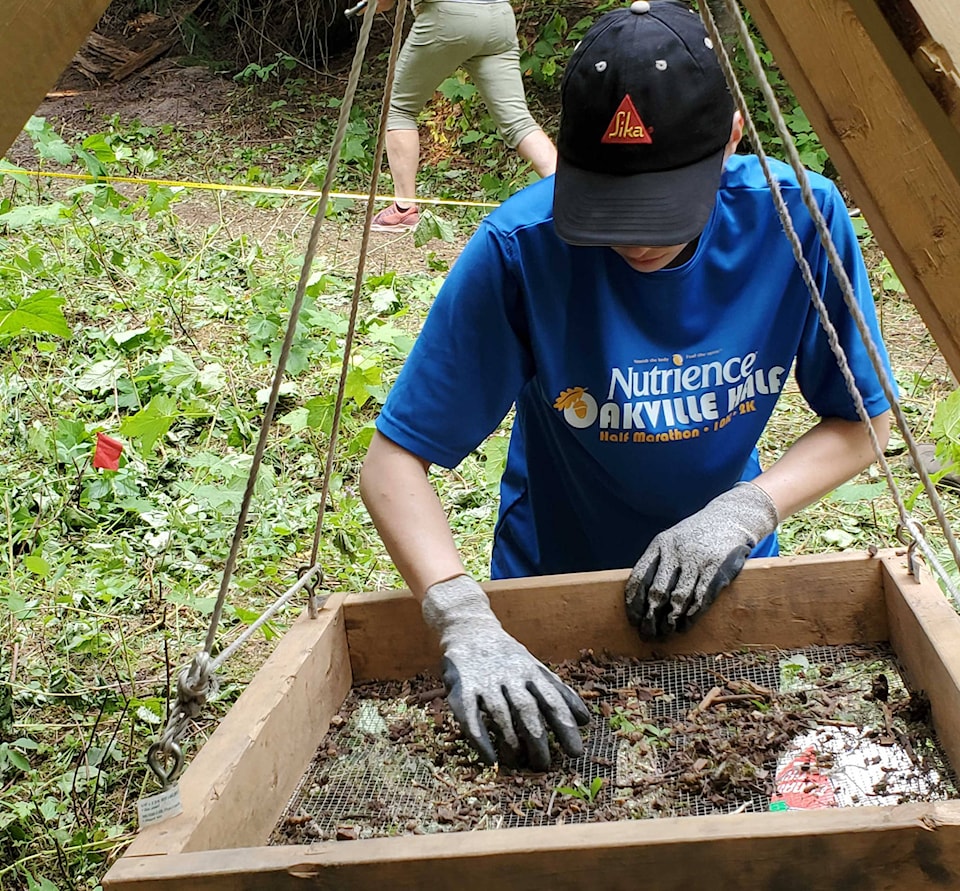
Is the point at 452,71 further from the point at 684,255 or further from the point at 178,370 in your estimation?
the point at 684,255

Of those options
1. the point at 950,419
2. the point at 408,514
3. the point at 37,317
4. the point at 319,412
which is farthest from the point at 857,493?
the point at 37,317

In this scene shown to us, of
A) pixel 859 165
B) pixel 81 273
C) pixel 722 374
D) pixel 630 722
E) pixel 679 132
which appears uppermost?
pixel 859 165

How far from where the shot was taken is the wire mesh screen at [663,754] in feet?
3.94

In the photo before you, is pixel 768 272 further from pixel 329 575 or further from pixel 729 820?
pixel 329 575

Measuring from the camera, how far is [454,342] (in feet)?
5.04

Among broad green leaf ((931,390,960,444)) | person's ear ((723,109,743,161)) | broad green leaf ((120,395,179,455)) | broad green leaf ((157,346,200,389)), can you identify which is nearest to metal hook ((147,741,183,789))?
person's ear ((723,109,743,161))

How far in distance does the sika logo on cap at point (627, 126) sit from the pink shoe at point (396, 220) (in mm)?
4001

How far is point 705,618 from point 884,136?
886mm

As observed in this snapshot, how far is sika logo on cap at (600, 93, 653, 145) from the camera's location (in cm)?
134

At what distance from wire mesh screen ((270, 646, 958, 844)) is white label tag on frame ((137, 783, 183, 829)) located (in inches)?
8.5

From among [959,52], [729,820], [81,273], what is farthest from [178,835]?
[81,273]

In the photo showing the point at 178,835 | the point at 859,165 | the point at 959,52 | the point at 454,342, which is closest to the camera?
the point at 959,52

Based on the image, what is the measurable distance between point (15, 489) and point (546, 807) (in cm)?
226

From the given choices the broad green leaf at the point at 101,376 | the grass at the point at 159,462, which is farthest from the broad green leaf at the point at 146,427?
the broad green leaf at the point at 101,376
